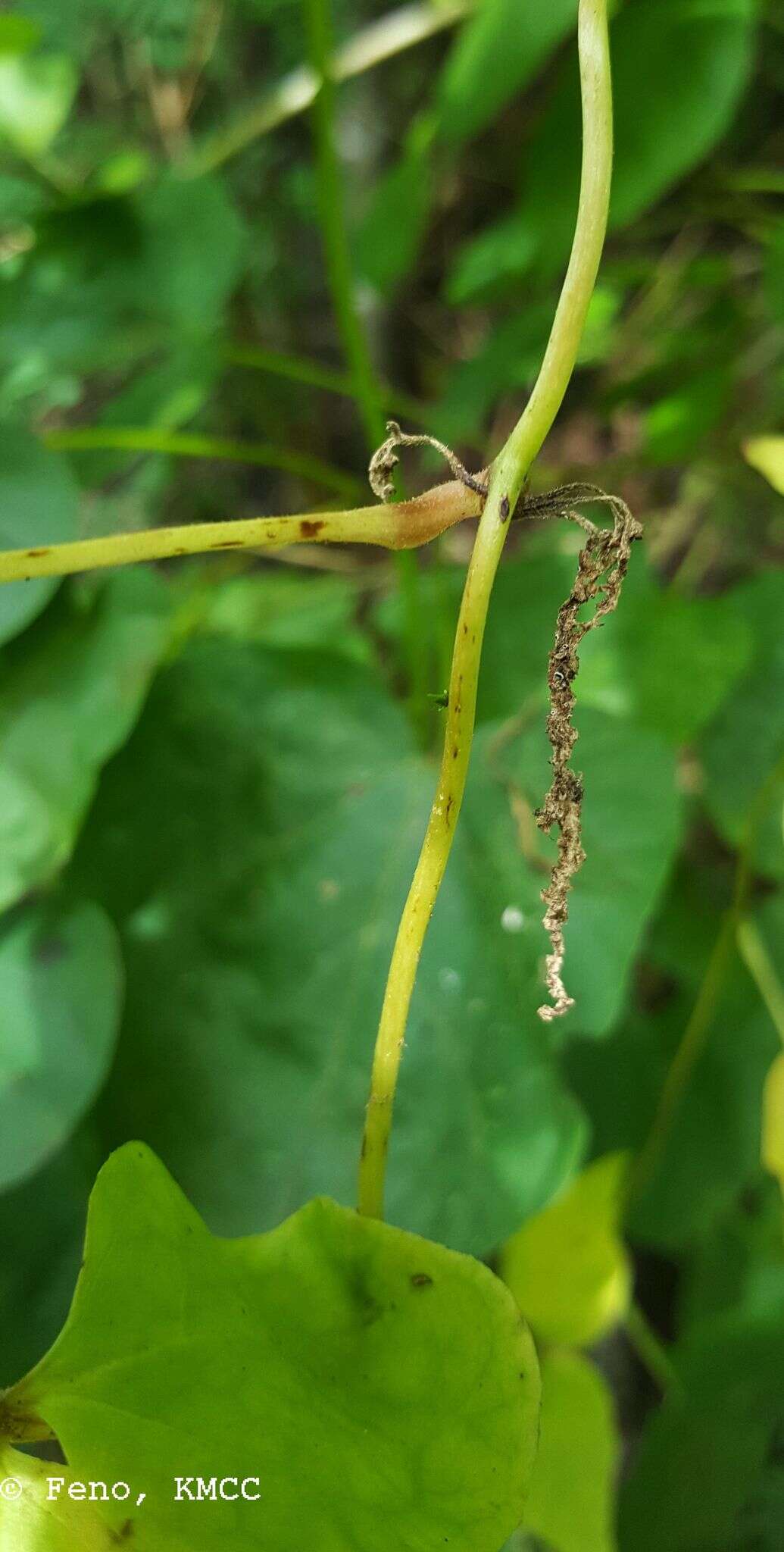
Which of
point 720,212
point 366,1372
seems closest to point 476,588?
point 366,1372

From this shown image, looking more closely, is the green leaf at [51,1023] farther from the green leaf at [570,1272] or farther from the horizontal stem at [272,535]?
the green leaf at [570,1272]

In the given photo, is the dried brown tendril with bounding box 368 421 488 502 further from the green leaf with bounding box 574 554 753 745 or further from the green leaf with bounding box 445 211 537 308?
the green leaf with bounding box 445 211 537 308

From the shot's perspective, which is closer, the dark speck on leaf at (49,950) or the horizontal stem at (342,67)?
the dark speck on leaf at (49,950)

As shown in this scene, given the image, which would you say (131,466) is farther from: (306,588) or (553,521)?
(553,521)

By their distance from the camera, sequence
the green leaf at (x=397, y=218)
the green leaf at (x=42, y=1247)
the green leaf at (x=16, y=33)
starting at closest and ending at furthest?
the green leaf at (x=42, y=1247) → the green leaf at (x=16, y=33) → the green leaf at (x=397, y=218)

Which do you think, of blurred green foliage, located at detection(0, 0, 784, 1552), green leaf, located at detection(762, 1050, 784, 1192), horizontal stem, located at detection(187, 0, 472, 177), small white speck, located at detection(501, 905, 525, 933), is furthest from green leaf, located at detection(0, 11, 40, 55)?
green leaf, located at detection(762, 1050, 784, 1192)

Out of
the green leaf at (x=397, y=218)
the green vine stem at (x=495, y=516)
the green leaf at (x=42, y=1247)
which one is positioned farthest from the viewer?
the green leaf at (x=397, y=218)

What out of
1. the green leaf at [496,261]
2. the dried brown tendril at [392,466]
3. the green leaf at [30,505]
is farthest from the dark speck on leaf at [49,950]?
the green leaf at [496,261]
